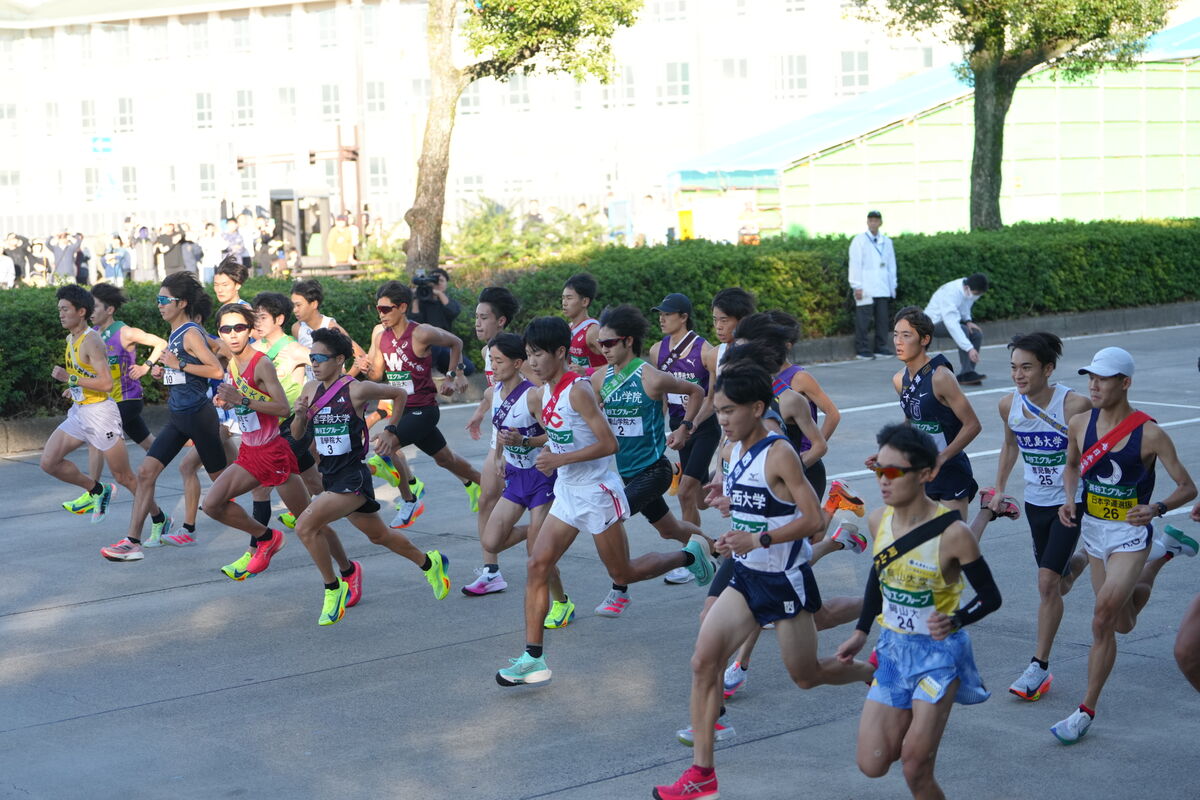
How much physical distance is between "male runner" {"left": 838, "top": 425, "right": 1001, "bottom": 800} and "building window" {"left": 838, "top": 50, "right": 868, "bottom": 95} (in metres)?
52.9

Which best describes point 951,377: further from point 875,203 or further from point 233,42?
point 233,42

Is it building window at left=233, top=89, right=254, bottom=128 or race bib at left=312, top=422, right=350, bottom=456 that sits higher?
building window at left=233, top=89, right=254, bottom=128

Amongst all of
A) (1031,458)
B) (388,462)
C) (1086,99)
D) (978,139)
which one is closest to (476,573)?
(388,462)

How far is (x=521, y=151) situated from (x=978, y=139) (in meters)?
34.1

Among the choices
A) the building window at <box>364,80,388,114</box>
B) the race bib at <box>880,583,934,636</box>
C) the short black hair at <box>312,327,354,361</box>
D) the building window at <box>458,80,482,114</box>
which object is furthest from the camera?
the building window at <box>364,80,388,114</box>

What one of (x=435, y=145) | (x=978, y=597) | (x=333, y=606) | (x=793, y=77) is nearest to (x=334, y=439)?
(x=333, y=606)

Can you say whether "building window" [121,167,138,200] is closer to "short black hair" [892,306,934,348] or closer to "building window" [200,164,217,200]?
"building window" [200,164,217,200]

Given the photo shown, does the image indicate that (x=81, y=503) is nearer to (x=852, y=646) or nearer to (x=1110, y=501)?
(x=852, y=646)

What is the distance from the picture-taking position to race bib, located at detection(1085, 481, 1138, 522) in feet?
19.6

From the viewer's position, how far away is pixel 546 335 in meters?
7.00

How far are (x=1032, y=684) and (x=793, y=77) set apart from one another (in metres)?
52.2

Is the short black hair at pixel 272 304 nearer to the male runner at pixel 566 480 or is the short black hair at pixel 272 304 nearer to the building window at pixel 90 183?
the male runner at pixel 566 480

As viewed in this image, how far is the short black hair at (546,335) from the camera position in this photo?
7.00 metres

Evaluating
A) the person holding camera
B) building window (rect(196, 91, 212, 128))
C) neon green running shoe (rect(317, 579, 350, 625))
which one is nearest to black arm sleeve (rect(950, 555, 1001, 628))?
neon green running shoe (rect(317, 579, 350, 625))
